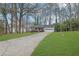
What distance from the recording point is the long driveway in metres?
6.21

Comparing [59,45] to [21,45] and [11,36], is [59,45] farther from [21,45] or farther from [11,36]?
[11,36]

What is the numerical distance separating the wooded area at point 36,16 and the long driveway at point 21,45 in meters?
0.11

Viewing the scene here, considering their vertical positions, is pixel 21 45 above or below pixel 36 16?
below

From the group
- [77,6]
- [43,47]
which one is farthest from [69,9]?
[43,47]

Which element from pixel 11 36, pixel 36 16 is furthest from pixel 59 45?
pixel 11 36

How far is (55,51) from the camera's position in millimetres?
6203

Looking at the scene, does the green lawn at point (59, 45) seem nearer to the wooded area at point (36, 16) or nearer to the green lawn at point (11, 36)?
the wooded area at point (36, 16)

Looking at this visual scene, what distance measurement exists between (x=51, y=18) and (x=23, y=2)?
0.36 metres

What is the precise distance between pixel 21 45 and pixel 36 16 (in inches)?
14.1

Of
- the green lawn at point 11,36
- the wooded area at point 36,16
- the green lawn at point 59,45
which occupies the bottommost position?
the green lawn at point 59,45

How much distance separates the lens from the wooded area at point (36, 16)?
6.26m

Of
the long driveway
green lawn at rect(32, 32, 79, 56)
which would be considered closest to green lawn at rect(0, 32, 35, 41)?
the long driveway

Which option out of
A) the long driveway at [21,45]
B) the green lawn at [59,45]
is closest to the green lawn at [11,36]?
the long driveway at [21,45]

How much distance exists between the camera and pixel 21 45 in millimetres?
6242
